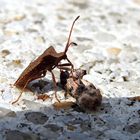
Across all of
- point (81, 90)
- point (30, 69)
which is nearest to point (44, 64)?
point (30, 69)

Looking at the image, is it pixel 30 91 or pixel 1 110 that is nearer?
pixel 1 110

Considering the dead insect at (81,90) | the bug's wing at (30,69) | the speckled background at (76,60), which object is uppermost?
the bug's wing at (30,69)

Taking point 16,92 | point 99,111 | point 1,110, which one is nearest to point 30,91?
point 16,92

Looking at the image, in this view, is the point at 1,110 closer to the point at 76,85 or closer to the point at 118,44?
the point at 76,85

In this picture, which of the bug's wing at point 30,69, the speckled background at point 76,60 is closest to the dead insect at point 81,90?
the speckled background at point 76,60

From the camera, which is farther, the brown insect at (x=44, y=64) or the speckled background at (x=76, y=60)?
the brown insect at (x=44, y=64)

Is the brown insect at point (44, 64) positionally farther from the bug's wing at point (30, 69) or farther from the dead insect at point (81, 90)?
the dead insect at point (81, 90)

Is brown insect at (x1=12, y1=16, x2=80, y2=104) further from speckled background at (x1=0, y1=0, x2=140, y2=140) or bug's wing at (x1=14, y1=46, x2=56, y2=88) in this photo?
speckled background at (x1=0, y1=0, x2=140, y2=140)

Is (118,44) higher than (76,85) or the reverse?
the reverse
